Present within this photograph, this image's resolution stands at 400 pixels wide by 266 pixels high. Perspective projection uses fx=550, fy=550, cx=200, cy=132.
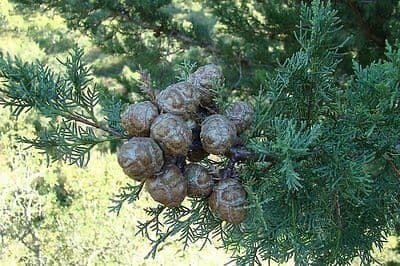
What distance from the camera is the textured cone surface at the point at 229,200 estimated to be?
24.3 inches

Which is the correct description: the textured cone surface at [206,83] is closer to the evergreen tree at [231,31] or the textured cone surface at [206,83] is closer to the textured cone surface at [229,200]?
the textured cone surface at [229,200]

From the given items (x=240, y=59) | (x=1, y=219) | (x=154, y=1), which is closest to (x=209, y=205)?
(x=154, y=1)

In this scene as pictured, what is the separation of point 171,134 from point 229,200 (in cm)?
11

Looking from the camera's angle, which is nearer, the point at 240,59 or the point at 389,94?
the point at 389,94

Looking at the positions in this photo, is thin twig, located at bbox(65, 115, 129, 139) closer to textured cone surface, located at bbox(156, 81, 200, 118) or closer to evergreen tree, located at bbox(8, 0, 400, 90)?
textured cone surface, located at bbox(156, 81, 200, 118)

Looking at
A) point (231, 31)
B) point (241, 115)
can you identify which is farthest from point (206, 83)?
point (231, 31)

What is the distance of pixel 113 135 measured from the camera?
0.63 metres

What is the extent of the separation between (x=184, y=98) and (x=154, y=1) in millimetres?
1633

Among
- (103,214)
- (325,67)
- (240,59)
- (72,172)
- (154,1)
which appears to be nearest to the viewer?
(325,67)

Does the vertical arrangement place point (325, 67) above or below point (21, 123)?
above

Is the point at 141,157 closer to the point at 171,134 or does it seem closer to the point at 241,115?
the point at 171,134

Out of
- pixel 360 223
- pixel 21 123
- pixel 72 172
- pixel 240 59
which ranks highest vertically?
pixel 360 223

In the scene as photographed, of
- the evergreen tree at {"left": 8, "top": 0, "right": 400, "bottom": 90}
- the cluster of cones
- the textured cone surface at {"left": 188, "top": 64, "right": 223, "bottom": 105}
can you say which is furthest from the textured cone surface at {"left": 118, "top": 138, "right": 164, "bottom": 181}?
the evergreen tree at {"left": 8, "top": 0, "right": 400, "bottom": 90}

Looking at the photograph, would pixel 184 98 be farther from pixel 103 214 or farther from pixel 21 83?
pixel 103 214
